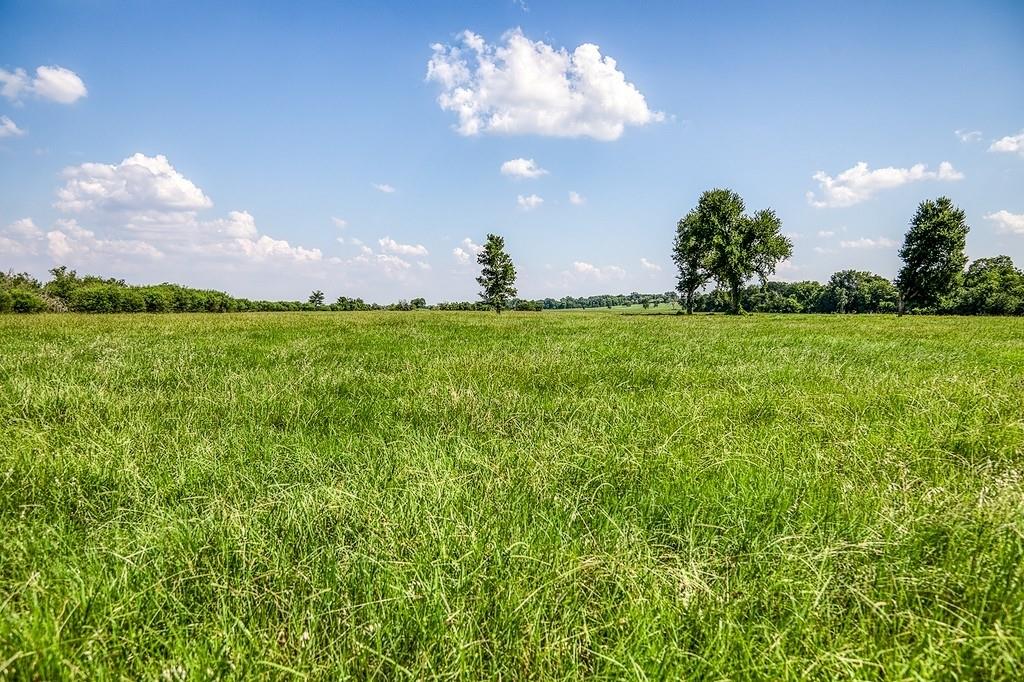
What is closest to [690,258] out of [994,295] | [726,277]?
[726,277]

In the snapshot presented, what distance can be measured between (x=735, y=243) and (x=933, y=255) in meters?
22.7

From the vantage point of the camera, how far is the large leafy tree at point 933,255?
165 ft

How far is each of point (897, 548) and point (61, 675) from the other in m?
3.92

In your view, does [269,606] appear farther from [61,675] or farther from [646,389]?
[646,389]

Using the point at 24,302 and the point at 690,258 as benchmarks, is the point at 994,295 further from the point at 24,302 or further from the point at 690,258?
the point at 24,302

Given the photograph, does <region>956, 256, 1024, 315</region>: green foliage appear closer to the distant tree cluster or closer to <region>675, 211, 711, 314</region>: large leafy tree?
the distant tree cluster

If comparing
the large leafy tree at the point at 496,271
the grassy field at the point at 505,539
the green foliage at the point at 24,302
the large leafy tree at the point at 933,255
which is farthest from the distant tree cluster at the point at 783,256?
the green foliage at the point at 24,302

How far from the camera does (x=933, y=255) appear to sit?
51875 mm

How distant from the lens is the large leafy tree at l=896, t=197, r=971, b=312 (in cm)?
5028

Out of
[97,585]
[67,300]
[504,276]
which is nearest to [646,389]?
[97,585]

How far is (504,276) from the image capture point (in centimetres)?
7169

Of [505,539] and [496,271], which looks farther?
[496,271]

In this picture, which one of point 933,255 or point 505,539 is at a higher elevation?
point 933,255

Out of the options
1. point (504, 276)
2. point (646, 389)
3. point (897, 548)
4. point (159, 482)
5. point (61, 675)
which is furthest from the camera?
point (504, 276)
